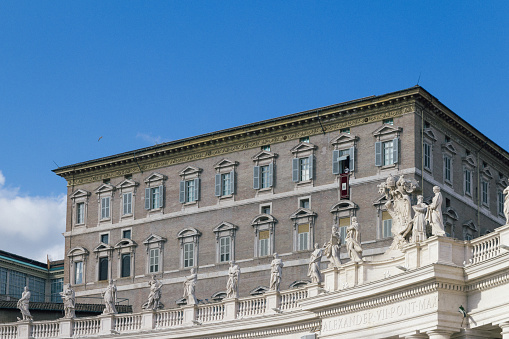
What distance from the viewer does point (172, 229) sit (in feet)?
282

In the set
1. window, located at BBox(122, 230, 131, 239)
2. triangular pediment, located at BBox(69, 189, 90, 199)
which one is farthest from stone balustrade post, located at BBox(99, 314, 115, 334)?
triangular pediment, located at BBox(69, 189, 90, 199)

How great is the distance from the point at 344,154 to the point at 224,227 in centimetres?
1147

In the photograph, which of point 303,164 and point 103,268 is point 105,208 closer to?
point 103,268

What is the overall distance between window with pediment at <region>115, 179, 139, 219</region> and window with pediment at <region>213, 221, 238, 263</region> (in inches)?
374

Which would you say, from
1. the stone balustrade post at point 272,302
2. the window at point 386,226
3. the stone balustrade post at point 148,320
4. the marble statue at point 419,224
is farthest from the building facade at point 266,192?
the marble statue at point 419,224

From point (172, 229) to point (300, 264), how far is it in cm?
1311

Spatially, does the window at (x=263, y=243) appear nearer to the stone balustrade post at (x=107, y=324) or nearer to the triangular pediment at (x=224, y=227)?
the triangular pediment at (x=224, y=227)

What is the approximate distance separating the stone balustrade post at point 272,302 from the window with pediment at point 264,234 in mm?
28628

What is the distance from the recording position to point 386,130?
7644 cm

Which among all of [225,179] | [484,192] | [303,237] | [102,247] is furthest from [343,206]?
[102,247]

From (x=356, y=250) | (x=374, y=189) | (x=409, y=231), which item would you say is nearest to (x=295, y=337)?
(x=356, y=250)

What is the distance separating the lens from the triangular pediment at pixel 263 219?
8038 centimetres

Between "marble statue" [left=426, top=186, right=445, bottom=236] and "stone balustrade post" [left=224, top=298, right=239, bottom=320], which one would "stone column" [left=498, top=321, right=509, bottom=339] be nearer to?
"marble statue" [left=426, top=186, right=445, bottom=236]

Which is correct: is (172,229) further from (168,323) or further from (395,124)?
(168,323)
